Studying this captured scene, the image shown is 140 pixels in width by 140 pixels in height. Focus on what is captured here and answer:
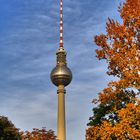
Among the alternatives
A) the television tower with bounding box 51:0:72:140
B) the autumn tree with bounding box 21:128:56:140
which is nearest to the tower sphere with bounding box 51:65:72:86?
the television tower with bounding box 51:0:72:140

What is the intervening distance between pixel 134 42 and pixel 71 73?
7663 cm

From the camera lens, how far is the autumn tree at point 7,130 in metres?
44.9

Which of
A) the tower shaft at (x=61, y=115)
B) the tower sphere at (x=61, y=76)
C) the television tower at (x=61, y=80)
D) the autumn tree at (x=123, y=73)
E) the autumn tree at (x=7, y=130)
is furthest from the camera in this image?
the tower sphere at (x=61, y=76)

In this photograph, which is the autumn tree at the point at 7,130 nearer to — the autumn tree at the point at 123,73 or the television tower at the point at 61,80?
the autumn tree at the point at 123,73

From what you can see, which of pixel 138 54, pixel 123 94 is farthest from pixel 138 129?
pixel 138 54

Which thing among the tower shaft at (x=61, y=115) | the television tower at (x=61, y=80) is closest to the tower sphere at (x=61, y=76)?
the television tower at (x=61, y=80)

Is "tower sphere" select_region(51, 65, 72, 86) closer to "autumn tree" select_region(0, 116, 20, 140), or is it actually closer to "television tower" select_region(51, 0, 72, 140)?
"television tower" select_region(51, 0, 72, 140)

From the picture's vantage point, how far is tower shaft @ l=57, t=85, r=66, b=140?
8612 centimetres

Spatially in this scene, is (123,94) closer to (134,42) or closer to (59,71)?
(134,42)

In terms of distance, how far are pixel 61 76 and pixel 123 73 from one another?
74.0 m

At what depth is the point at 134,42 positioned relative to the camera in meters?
18.9

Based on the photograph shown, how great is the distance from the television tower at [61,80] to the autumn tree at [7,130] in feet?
128

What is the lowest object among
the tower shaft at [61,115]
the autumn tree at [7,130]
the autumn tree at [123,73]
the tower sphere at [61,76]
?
the autumn tree at [123,73]

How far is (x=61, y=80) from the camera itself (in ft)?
302
